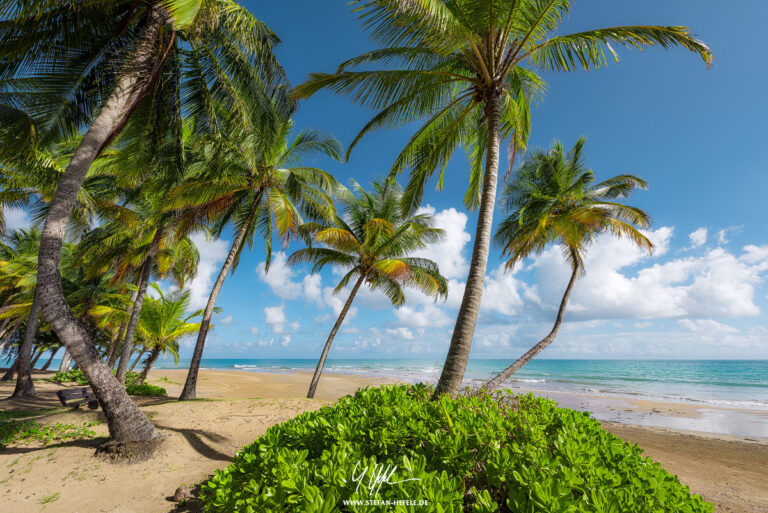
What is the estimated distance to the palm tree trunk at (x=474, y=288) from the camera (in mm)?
4359

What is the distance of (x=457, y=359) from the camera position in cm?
441

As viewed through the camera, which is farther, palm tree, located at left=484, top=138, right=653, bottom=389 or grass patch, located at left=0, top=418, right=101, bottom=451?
palm tree, located at left=484, top=138, right=653, bottom=389

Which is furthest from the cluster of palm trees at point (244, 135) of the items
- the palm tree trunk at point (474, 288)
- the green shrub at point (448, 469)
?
the green shrub at point (448, 469)

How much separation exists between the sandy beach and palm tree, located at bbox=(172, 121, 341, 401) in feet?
10.0

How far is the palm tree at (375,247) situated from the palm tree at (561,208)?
10.1 ft

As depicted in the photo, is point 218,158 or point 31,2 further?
point 218,158

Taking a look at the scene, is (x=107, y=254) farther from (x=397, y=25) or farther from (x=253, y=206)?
(x=397, y=25)

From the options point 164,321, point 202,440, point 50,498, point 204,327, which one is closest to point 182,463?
point 202,440

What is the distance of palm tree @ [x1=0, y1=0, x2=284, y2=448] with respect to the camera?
5.09 m

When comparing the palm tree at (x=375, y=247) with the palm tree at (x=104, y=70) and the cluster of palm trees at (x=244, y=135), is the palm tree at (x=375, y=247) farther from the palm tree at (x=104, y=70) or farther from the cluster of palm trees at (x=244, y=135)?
the palm tree at (x=104, y=70)

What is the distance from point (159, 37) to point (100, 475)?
751 centimetres

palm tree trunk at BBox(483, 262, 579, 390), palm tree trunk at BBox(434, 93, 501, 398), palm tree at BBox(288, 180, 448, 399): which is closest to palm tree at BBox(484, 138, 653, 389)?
palm tree trunk at BBox(483, 262, 579, 390)

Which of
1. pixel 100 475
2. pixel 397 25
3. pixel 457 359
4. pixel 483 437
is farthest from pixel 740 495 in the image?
pixel 100 475
